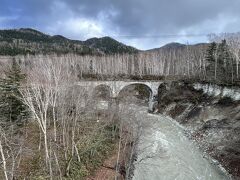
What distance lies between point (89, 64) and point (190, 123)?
85.0m

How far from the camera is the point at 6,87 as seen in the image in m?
42.2

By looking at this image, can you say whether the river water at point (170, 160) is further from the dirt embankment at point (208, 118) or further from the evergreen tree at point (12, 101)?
the evergreen tree at point (12, 101)

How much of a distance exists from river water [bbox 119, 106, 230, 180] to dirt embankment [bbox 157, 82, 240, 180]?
2167mm

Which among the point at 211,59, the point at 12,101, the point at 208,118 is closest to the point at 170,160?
the point at 12,101

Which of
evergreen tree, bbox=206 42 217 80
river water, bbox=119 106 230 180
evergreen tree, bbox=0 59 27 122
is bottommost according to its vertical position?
river water, bbox=119 106 230 180

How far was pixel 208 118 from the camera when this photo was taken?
66.3 metres

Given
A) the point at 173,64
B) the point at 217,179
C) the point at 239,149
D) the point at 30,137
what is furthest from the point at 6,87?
the point at 173,64

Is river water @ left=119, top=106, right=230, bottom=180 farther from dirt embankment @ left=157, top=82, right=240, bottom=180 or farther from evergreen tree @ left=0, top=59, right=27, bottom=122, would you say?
evergreen tree @ left=0, top=59, right=27, bottom=122

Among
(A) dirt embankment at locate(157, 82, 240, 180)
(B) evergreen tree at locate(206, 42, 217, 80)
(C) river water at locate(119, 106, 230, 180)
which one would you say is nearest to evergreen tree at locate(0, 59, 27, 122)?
(C) river water at locate(119, 106, 230, 180)

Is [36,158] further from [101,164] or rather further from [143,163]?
[143,163]

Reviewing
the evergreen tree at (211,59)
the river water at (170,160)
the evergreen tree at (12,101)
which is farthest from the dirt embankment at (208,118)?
the evergreen tree at (12,101)

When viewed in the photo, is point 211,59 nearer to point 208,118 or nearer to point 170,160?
point 208,118

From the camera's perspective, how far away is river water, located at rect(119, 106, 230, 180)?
133 feet

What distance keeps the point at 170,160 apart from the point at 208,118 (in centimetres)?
2437
